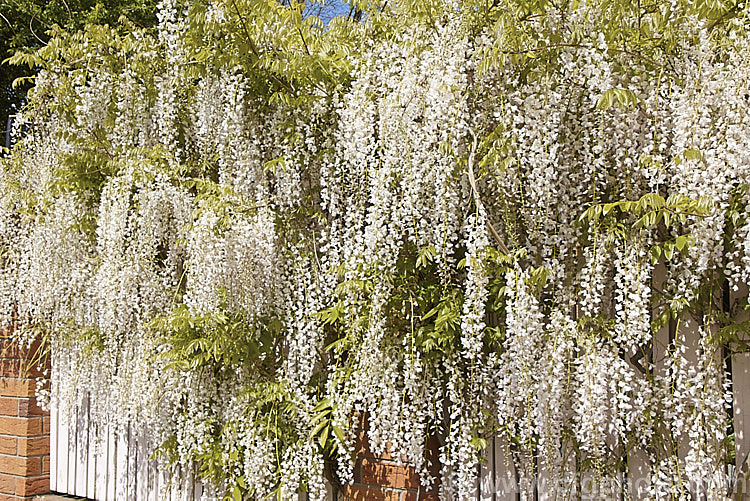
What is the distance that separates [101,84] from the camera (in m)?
3.91

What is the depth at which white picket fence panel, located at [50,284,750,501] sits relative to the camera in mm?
2432

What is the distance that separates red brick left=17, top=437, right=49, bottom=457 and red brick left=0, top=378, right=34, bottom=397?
1.08 feet

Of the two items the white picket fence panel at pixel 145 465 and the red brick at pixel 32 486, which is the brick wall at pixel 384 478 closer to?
the white picket fence panel at pixel 145 465

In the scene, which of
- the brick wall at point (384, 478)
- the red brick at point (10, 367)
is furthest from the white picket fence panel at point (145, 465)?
the red brick at point (10, 367)

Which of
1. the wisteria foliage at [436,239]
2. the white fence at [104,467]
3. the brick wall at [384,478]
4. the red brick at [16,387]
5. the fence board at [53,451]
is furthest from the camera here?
the fence board at [53,451]

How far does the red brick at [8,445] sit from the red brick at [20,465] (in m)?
0.04

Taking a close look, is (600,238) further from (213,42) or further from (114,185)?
(114,185)

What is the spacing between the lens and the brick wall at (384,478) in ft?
9.61

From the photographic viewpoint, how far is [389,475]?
3.02 meters

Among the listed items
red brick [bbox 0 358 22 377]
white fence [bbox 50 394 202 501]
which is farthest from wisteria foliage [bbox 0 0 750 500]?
red brick [bbox 0 358 22 377]

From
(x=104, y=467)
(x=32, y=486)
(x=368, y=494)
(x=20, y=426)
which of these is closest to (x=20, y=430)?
(x=20, y=426)

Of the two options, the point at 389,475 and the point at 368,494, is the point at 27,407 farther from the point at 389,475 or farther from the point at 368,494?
the point at 389,475

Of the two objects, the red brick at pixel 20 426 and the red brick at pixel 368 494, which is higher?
the red brick at pixel 20 426

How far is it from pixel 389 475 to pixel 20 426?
314 cm
